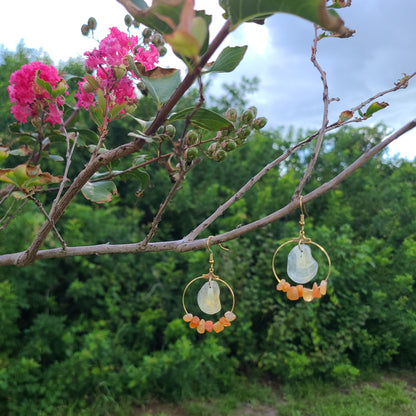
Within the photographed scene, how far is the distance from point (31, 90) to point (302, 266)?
64 centimetres

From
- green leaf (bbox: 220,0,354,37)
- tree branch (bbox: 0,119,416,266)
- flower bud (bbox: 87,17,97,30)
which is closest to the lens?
green leaf (bbox: 220,0,354,37)

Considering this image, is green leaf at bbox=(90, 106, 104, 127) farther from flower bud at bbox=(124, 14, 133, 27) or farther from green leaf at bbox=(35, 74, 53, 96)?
flower bud at bbox=(124, 14, 133, 27)

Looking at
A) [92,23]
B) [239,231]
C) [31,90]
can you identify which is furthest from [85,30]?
[239,231]

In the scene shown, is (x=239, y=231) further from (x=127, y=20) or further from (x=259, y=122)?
(x=127, y=20)

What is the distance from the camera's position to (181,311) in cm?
275

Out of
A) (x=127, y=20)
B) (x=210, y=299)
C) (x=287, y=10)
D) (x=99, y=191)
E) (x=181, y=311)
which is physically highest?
(x=127, y=20)

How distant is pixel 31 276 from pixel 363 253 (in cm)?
208

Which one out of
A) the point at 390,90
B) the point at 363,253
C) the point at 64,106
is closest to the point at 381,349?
the point at 363,253

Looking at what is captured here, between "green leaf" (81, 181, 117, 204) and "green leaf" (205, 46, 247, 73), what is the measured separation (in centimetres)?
30

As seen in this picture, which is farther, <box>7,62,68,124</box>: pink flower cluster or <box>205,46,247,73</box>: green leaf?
<box>7,62,68,124</box>: pink flower cluster

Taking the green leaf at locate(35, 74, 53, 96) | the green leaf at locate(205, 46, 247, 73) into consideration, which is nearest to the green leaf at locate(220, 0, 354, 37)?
the green leaf at locate(205, 46, 247, 73)

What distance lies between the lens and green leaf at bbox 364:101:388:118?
686 millimetres

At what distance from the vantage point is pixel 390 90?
0.77m

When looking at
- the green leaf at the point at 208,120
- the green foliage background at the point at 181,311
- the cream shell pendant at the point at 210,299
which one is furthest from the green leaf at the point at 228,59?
the green foliage background at the point at 181,311
